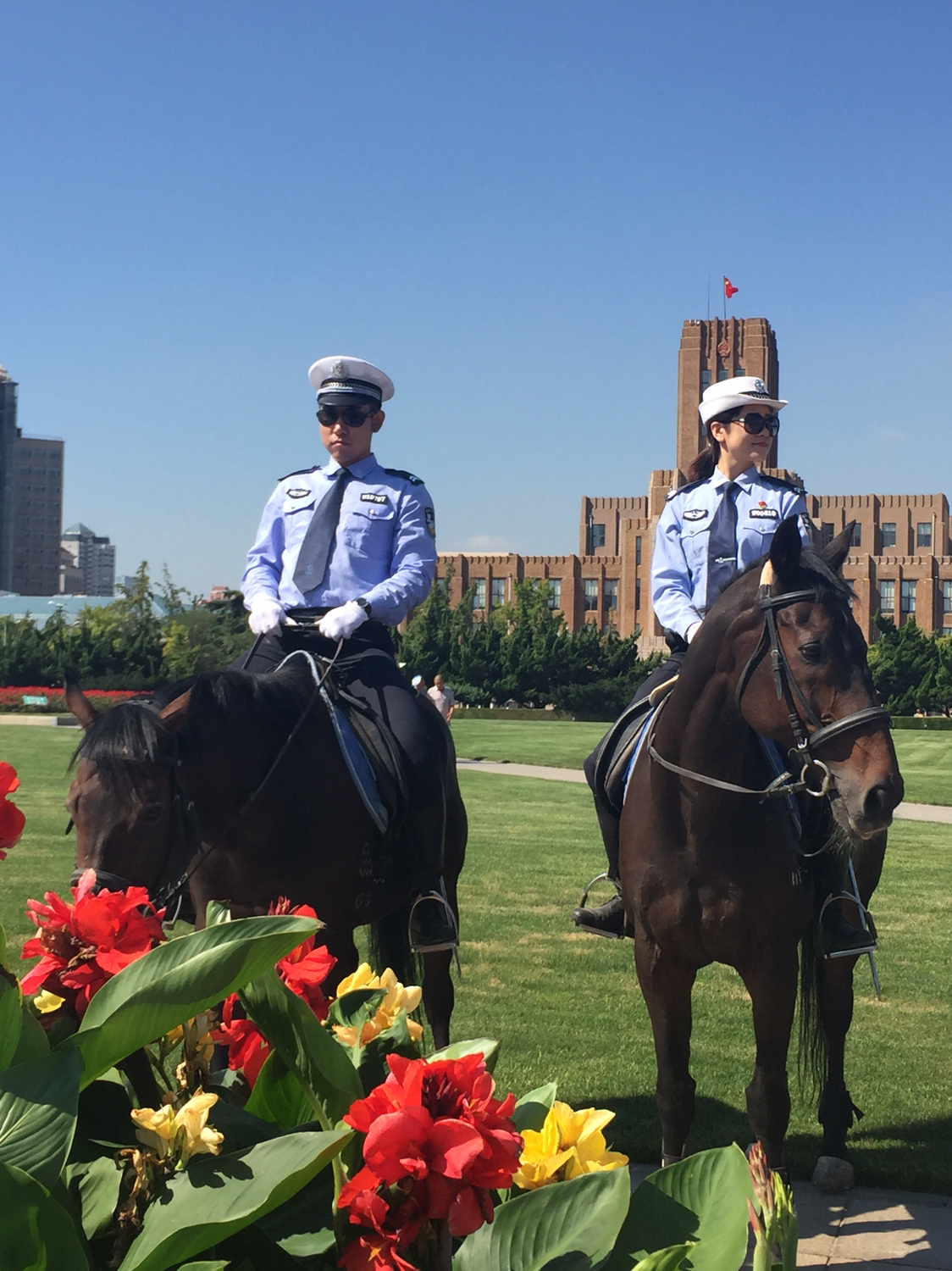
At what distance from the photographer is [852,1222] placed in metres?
4.57

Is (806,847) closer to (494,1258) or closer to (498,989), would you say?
(494,1258)

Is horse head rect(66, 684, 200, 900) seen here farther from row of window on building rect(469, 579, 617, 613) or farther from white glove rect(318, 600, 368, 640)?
row of window on building rect(469, 579, 617, 613)

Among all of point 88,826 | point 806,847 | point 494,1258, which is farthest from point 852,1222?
point 494,1258

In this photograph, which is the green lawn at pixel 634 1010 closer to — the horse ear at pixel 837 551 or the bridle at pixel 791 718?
the bridle at pixel 791 718

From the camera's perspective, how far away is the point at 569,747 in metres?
33.5

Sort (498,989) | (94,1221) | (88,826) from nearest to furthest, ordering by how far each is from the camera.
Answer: (94,1221), (88,826), (498,989)

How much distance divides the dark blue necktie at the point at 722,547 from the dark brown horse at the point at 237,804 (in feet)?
4.56

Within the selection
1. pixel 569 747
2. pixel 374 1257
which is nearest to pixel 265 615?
pixel 374 1257

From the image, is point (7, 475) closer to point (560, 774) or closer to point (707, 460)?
point (560, 774)

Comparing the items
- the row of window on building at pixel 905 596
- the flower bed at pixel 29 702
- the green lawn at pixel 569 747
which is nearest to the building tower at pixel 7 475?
the row of window on building at pixel 905 596

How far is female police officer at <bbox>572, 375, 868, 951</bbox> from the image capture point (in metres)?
5.38

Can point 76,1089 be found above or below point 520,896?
above

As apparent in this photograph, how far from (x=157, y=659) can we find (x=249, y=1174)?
4785 cm

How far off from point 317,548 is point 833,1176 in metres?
3.47
